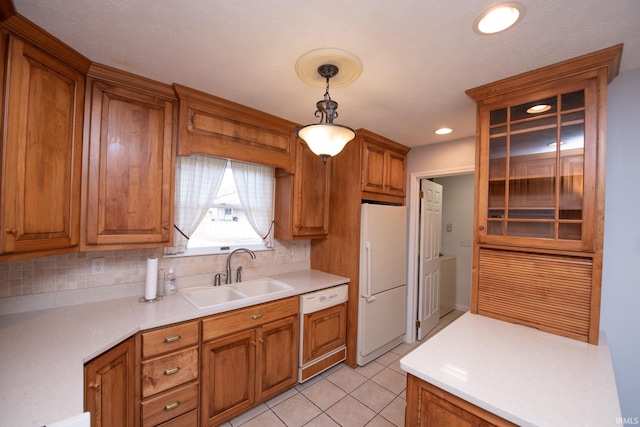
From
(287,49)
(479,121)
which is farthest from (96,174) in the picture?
(479,121)

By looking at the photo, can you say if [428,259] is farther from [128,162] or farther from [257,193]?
[128,162]

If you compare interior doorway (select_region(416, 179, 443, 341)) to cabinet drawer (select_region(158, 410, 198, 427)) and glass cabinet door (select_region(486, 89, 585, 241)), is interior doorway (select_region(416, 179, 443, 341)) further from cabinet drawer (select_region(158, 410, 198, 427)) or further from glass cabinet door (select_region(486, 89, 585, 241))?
cabinet drawer (select_region(158, 410, 198, 427))

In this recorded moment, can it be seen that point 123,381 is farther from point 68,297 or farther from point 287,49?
point 287,49

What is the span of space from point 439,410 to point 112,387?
62.0 inches

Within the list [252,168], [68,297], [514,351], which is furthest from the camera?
[252,168]

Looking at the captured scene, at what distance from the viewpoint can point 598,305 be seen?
131 centimetres

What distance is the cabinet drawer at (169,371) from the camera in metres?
1.49

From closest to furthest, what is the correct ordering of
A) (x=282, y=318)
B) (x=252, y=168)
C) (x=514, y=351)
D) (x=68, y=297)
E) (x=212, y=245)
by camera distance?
(x=514, y=351) < (x=68, y=297) < (x=282, y=318) < (x=212, y=245) < (x=252, y=168)

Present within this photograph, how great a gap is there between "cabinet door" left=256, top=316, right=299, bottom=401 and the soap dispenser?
749mm

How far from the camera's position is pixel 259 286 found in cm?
243

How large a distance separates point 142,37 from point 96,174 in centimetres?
84

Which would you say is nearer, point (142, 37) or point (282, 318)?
point (142, 37)

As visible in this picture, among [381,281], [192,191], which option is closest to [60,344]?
[192,191]

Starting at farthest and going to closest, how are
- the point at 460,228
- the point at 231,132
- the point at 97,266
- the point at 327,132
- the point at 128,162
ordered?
the point at 460,228 < the point at 231,132 < the point at 97,266 < the point at 128,162 < the point at 327,132
